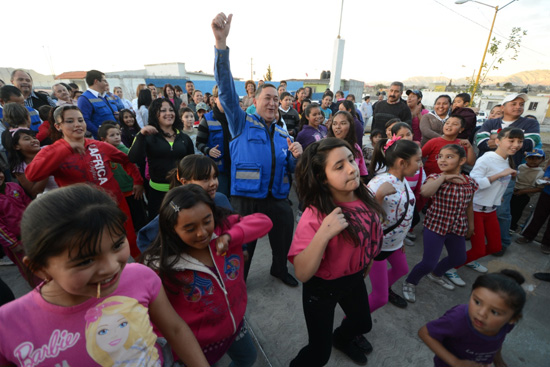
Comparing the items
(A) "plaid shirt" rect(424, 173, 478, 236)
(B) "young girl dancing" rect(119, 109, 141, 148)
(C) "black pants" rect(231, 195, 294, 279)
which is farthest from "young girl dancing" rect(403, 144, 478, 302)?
(B) "young girl dancing" rect(119, 109, 141, 148)

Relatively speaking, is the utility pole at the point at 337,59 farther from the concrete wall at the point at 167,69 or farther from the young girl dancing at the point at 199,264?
the concrete wall at the point at 167,69

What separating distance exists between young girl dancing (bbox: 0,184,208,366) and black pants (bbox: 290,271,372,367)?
3.32ft

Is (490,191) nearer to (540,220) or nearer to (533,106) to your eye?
(540,220)

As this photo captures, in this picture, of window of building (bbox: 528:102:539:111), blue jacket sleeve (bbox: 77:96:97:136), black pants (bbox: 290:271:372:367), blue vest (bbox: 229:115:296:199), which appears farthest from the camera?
window of building (bbox: 528:102:539:111)

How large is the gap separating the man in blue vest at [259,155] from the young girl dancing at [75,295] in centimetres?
155

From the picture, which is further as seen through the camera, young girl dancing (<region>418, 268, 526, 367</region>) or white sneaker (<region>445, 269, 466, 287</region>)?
white sneaker (<region>445, 269, 466, 287</region>)

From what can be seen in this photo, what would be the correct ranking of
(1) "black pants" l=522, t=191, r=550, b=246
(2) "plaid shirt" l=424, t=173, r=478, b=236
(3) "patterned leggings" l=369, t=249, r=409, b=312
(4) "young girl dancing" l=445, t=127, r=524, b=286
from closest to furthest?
1. (3) "patterned leggings" l=369, t=249, r=409, b=312
2. (2) "plaid shirt" l=424, t=173, r=478, b=236
3. (4) "young girl dancing" l=445, t=127, r=524, b=286
4. (1) "black pants" l=522, t=191, r=550, b=246

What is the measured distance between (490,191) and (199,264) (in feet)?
11.1

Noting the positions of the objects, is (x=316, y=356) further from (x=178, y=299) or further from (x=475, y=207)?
(x=475, y=207)

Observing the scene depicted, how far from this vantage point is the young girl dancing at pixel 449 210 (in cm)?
254

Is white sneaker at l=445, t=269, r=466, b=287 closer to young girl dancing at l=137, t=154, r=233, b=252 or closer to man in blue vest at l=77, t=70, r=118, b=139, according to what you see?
young girl dancing at l=137, t=154, r=233, b=252

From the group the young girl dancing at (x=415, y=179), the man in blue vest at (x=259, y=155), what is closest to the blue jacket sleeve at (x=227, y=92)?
the man in blue vest at (x=259, y=155)

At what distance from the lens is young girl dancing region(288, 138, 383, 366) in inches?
59.2

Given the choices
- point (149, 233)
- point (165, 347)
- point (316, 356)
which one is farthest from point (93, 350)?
point (316, 356)
